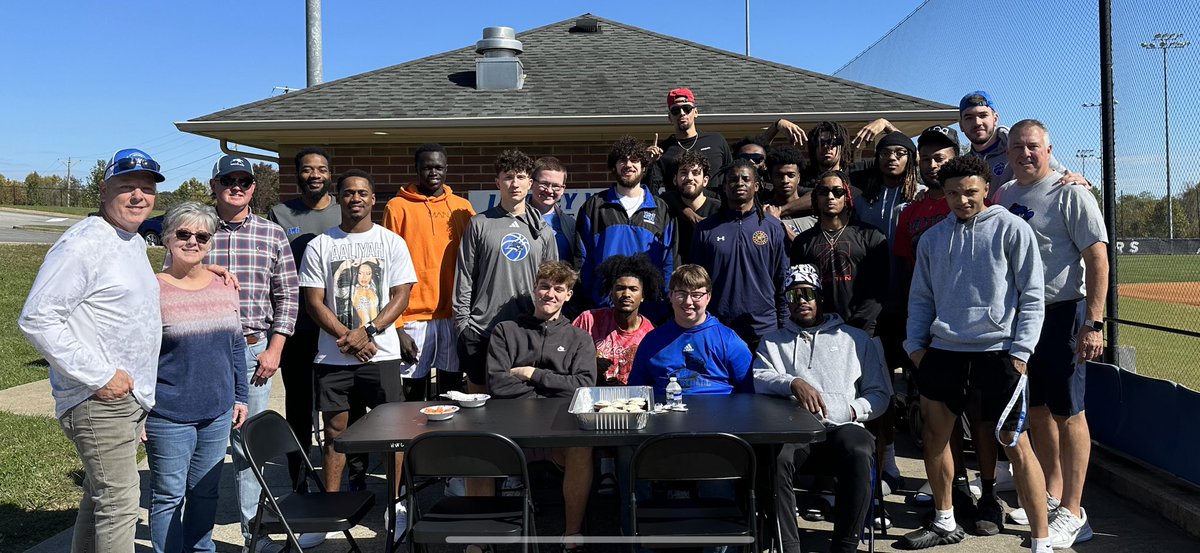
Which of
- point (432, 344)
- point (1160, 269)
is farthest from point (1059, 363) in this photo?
point (1160, 269)

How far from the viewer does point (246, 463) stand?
412 centimetres

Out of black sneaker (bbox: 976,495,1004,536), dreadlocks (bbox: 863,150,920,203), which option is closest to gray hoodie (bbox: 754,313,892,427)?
black sneaker (bbox: 976,495,1004,536)

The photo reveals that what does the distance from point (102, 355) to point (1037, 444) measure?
4346 millimetres

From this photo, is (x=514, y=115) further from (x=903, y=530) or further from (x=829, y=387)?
(x=903, y=530)

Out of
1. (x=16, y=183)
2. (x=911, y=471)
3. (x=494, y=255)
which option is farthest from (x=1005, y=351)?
(x=16, y=183)

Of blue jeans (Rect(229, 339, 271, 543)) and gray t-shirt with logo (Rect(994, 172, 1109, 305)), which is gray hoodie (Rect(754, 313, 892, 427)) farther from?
blue jeans (Rect(229, 339, 271, 543))

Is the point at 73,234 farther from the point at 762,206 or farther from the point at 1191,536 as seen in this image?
the point at 1191,536

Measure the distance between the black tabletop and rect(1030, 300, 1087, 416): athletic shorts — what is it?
52.7 inches

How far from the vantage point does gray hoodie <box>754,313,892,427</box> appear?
429cm

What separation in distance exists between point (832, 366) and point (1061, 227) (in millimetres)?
1341

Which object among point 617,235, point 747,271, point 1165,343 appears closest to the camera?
point 747,271

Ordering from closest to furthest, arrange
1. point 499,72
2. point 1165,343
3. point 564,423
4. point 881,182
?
point 564,423, point 881,182, point 499,72, point 1165,343

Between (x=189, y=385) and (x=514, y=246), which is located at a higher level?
(x=514, y=246)

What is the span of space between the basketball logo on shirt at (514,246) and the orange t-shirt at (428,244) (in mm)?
345
